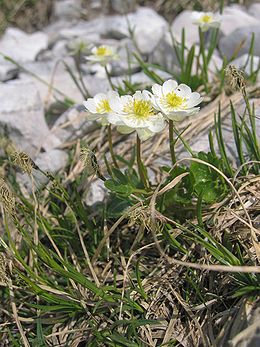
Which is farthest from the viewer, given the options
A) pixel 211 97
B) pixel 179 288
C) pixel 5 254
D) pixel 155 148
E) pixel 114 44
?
pixel 114 44

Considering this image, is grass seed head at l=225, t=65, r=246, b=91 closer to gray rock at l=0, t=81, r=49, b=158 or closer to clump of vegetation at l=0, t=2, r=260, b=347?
clump of vegetation at l=0, t=2, r=260, b=347

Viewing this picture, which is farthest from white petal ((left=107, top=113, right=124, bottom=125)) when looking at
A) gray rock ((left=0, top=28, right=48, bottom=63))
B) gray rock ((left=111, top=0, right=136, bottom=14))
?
gray rock ((left=111, top=0, right=136, bottom=14))

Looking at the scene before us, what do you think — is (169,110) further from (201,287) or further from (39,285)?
(39,285)

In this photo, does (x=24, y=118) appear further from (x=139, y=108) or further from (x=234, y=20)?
(x=234, y=20)

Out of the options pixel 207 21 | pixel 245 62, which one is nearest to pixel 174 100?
pixel 207 21

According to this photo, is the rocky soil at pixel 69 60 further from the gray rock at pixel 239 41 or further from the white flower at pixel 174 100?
the white flower at pixel 174 100

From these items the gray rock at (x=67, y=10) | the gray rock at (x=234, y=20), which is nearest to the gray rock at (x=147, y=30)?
the gray rock at (x=234, y=20)

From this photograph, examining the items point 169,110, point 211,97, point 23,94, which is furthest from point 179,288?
point 23,94

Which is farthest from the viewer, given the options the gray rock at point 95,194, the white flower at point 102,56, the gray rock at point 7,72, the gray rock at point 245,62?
the gray rock at point 7,72
